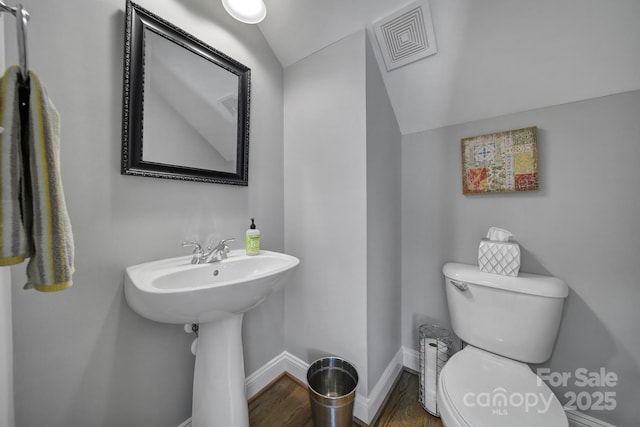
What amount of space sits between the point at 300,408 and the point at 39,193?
143 cm

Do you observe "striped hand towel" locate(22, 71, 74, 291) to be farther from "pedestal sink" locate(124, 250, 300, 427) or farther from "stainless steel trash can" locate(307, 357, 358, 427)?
"stainless steel trash can" locate(307, 357, 358, 427)

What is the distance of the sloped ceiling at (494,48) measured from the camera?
0.96m

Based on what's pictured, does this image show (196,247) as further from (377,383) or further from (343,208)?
(377,383)

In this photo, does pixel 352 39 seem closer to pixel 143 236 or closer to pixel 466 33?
pixel 466 33

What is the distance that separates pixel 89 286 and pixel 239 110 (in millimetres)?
989

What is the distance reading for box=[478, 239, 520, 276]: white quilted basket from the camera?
110cm

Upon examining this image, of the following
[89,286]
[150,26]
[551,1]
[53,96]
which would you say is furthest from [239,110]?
[551,1]

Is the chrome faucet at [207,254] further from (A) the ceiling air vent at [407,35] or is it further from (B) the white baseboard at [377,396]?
(A) the ceiling air vent at [407,35]

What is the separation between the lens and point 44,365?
728mm

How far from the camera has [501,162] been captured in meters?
1.26

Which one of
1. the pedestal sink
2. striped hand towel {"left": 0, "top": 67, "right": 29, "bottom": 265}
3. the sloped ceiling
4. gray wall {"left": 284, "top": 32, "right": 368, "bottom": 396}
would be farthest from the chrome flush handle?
striped hand towel {"left": 0, "top": 67, "right": 29, "bottom": 265}


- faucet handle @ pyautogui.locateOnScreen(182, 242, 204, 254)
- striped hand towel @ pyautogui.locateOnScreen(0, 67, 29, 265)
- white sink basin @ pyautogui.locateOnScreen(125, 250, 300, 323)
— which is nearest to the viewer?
striped hand towel @ pyautogui.locateOnScreen(0, 67, 29, 265)

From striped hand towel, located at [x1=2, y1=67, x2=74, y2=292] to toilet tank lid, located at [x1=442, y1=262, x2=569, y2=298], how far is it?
4.73 ft

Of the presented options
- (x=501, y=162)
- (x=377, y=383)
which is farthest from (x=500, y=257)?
(x=377, y=383)
